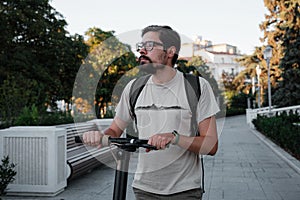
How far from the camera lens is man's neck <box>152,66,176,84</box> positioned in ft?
7.07

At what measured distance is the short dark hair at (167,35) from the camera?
6.96 ft

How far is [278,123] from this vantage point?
578 inches

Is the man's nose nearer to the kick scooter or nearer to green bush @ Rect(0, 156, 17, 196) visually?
the kick scooter

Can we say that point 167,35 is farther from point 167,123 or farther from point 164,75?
point 167,123

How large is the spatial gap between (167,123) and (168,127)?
0.02 meters

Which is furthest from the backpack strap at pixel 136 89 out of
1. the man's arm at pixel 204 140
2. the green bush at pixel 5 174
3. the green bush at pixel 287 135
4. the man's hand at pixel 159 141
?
the green bush at pixel 287 135

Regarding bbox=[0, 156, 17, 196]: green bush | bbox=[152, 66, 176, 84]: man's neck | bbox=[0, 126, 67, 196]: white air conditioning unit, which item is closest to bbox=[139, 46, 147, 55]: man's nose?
bbox=[152, 66, 176, 84]: man's neck

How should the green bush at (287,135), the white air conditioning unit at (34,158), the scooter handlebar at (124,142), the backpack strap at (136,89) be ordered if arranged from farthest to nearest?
the green bush at (287,135) → the white air conditioning unit at (34,158) → the backpack strap at (136,89) → the scooter handlebar at (124,142)

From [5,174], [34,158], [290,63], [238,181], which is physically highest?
[290,63]

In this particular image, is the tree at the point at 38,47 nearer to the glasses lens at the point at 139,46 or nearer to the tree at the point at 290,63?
the tree at the point at 290,63

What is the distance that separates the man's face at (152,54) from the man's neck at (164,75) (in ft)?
0.12

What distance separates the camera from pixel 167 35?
2.13 metres

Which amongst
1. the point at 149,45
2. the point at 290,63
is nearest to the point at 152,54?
the point at 149,45

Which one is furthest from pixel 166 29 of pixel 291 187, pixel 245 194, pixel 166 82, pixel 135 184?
pixel 291 187
